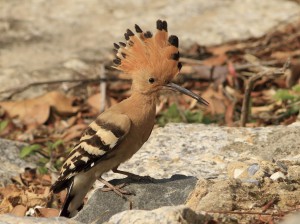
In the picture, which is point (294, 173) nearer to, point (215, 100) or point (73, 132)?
point (215, 100)

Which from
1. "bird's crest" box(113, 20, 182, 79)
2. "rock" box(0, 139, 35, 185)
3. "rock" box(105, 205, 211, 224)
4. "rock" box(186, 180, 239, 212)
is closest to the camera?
"rock" box(105, 205, 211, 224)

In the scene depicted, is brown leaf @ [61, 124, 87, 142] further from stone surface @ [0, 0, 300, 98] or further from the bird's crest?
the bird's crest

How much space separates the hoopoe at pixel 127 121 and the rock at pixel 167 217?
3.50ft

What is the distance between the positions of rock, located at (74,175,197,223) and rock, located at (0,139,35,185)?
1.66 meters

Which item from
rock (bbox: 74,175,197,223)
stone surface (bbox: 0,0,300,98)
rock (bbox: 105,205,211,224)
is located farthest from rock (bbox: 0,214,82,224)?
stone surface (bbox: 0,0,300,98)

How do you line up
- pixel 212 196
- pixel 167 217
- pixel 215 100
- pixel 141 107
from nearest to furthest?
pixel 167 217 → pixel 212 196 → pixel 141 107 → pixel 215 100

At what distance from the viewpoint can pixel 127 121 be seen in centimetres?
512

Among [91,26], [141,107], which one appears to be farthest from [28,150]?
[91,26]

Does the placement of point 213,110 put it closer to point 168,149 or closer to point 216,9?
point 168,149

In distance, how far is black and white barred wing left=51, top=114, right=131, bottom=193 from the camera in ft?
16.6

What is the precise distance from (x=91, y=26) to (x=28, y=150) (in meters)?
3.32

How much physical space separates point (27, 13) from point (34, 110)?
94.0 inches

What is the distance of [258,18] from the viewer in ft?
31.8

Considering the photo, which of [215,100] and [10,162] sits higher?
[215,100]
